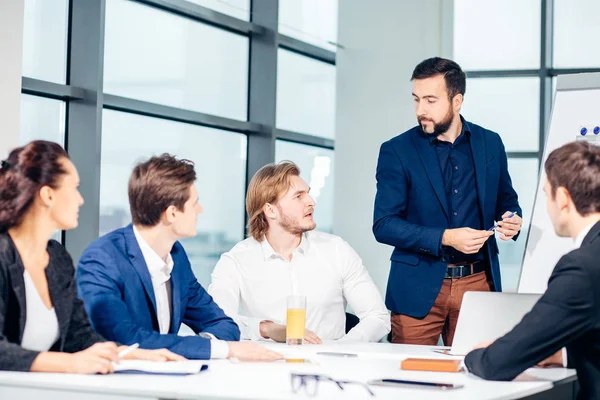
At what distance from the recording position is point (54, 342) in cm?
226

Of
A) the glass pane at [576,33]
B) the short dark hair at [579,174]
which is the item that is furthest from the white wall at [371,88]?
the short dark hair at [579,174]

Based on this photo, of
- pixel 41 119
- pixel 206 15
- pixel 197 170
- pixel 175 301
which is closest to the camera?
pixel 175 301

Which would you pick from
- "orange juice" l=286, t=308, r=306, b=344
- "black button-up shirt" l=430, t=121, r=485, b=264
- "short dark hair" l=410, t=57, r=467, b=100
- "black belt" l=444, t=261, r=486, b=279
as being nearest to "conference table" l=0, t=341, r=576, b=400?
"orange juice" l=286, t=308, r=306, b=344

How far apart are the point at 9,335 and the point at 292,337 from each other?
40.8 inches

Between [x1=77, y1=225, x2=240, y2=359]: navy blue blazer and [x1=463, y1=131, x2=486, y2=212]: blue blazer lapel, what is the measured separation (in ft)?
4.44

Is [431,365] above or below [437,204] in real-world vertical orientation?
below

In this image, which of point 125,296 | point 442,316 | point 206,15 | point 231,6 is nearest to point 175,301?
point 125,296

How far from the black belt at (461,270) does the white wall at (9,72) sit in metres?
1.81

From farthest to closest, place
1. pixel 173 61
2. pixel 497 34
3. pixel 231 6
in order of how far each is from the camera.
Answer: pixel 497 34, pixel 231 6, pixel 173 61

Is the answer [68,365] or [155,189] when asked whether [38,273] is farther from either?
[155,189]

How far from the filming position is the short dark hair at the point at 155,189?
258 cm

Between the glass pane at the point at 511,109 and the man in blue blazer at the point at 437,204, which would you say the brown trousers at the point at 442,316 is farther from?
the glass pane at the point at 511,109

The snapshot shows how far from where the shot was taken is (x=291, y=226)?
11.3 ft

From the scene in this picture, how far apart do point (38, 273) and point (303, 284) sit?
1389 mm
